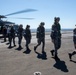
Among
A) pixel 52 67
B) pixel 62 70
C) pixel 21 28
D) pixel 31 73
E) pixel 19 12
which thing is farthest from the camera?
pixel 19 12

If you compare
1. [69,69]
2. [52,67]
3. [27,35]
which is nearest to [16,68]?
[52,67]

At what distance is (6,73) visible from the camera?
8.43 m

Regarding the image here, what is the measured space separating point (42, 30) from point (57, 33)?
9.87 feet

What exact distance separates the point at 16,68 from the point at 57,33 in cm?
372

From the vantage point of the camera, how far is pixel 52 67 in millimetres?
9641

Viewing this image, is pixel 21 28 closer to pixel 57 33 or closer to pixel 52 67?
pixel 57 33

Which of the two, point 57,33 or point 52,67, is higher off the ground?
point 57,33

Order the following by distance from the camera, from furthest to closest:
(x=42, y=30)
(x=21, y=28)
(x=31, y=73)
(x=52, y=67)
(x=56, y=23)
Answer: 1. (x=21, y=28)
2. (x=42, y=30)
3. (x=56, y=23)
4. (x=52, y=67)
5. (x=31, y=73)

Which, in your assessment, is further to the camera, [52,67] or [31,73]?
[52,67]

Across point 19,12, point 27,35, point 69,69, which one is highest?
point 19,12

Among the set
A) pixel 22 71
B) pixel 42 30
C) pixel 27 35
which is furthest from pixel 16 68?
pixel 27 35

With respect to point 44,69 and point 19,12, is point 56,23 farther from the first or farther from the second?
point 19,12

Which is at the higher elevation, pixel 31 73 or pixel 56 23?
pixel 56 23

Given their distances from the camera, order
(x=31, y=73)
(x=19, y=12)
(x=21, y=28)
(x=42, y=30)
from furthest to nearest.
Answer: (x=19, y=12) → (x=21, y=28) → (x=42, y=30) → (x=31, y=73)
